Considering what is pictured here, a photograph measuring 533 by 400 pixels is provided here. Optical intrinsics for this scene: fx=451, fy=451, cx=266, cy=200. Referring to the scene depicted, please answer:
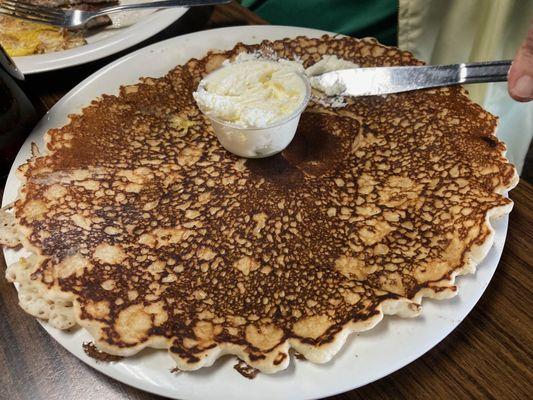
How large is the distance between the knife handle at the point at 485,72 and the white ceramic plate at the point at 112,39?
1.18m

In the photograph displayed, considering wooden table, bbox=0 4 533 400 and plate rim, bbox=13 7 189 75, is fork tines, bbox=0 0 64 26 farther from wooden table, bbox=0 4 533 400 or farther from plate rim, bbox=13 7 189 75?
wooden table, bbox=0 4 533 400

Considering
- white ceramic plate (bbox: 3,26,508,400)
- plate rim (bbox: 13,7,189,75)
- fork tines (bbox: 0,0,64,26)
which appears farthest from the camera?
fork tines (bbox: 0,0,64,26)

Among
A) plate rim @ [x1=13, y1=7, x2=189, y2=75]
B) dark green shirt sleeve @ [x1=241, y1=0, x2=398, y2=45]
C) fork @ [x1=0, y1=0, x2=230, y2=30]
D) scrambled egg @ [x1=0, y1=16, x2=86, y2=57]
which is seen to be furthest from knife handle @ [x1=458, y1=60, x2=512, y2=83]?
scrambled egg @ [x1=0, y1=16, x2=86, y2=57]

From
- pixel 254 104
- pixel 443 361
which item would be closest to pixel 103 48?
pixel 254 104

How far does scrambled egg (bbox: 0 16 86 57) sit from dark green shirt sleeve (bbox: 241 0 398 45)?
0.96 meters

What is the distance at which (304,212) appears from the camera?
1218 millimetres

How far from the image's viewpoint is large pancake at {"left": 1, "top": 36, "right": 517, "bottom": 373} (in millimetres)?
1003

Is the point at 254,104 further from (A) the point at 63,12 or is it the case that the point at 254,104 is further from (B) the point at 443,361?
(A) the point at 63,12

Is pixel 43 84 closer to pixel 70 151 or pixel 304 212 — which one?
pixel 70 151

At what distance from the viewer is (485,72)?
4.48 feet

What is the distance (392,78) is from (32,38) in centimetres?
153

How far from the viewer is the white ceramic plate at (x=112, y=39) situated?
5.60ft

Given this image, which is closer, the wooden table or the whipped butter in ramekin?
the wooden table

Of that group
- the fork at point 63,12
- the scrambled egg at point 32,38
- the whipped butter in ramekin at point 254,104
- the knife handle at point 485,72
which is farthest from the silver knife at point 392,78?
the scrambled egg at point 32,38
